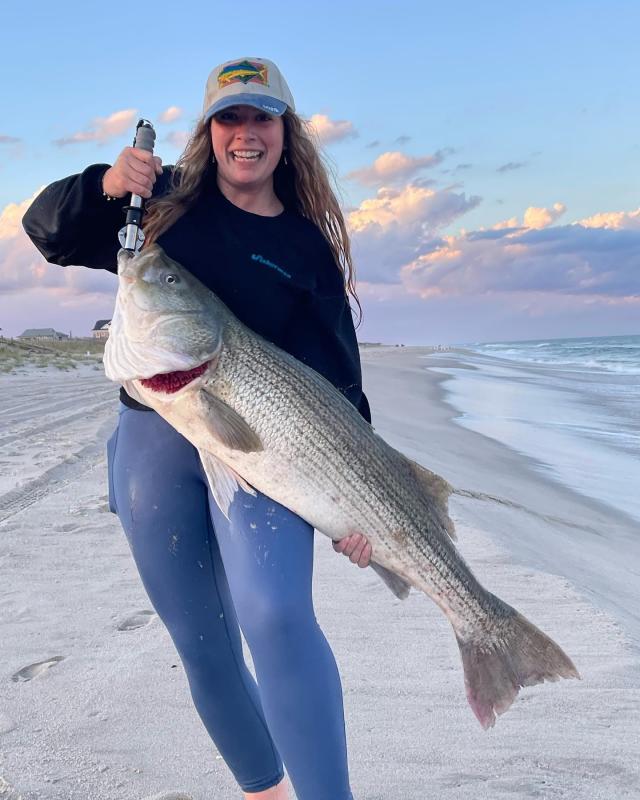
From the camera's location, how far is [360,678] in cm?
380

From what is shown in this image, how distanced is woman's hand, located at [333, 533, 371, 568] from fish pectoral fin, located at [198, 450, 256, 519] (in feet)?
1.31

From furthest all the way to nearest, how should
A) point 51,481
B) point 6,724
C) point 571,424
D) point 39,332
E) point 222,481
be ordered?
point 39,332, point 571,424, point 51,481, point 6,724, point 222,481

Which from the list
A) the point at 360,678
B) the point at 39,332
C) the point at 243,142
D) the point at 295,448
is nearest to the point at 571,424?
the point at 360,678

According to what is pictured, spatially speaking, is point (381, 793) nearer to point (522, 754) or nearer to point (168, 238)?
point (522, 754)

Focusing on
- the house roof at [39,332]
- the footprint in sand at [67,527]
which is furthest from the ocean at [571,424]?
the house roof at [39,332]

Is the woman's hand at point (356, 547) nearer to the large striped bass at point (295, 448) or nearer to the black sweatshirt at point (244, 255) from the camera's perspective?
the large striped bass at point (295, 448)

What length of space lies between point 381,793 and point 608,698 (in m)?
1.29

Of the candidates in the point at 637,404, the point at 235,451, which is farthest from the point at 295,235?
the point at 637,404

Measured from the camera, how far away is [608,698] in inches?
141

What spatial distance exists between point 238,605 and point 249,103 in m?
1.93

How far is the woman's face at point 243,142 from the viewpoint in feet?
10.2

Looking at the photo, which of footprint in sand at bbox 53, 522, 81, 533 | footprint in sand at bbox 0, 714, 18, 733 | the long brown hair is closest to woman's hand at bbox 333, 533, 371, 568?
the long brown hair

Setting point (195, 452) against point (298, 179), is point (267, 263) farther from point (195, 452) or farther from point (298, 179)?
point (195, 452)

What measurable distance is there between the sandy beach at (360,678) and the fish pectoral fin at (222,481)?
124cm
